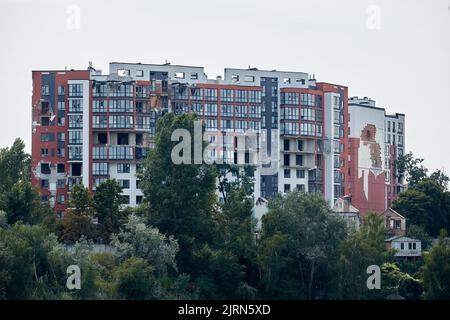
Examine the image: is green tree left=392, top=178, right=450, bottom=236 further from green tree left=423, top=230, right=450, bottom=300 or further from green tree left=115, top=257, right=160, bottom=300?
green tree left=115, top=257, right=160, bottom=300

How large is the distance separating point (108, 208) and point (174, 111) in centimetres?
1931

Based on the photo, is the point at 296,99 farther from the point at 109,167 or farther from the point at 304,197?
the point at 304,197

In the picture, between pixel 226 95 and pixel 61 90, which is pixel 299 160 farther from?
pixel 61 90

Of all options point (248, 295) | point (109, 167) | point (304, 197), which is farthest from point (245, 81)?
point (248, 295)

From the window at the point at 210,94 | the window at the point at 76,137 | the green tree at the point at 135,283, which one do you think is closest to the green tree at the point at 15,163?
the window at the point at 76,137

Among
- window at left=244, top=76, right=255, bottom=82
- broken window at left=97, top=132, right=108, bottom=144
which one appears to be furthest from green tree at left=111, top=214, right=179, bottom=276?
window at left=244, top=76, right=255, bottom=82

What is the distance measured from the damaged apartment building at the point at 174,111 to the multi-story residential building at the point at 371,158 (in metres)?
4.26

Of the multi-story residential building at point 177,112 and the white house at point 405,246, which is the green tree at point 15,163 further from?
the white house at point 405,246

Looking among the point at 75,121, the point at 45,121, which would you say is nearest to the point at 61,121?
the point at 45,121

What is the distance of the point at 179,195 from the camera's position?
207ft

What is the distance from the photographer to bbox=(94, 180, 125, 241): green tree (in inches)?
2657

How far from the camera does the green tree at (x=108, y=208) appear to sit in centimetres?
6750

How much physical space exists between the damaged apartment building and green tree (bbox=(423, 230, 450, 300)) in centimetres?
2776

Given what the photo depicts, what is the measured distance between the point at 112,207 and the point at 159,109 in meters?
19.2
